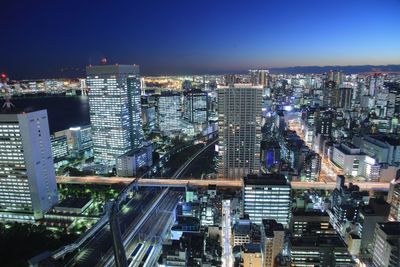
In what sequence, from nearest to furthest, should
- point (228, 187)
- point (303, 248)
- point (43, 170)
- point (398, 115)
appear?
point (303, 248) → point (43, 170) → point (228, 187) → point (398, 115)

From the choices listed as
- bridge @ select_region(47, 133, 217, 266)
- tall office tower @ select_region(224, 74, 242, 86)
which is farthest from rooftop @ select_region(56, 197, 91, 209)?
tall office tower @ select_region(224, 74, 242, 86)

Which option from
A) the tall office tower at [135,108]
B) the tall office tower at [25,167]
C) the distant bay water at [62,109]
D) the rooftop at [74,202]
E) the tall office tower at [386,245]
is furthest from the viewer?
the distant bay water at [62,109]

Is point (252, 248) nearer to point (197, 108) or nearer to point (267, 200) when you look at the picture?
point (267, 200)

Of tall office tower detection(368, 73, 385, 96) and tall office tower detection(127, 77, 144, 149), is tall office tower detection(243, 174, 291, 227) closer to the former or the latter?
tall office tower detection(127, 77, 144, 149)

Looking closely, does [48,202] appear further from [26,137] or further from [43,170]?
[26,137]

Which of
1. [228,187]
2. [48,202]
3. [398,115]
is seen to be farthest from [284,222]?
[398,115]

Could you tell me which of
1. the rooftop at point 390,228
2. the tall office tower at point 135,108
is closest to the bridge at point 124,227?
the tall office tower at point 135,108

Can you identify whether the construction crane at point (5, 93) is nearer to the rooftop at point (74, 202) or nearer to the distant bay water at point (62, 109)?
the rooftop at point (74, 202)
